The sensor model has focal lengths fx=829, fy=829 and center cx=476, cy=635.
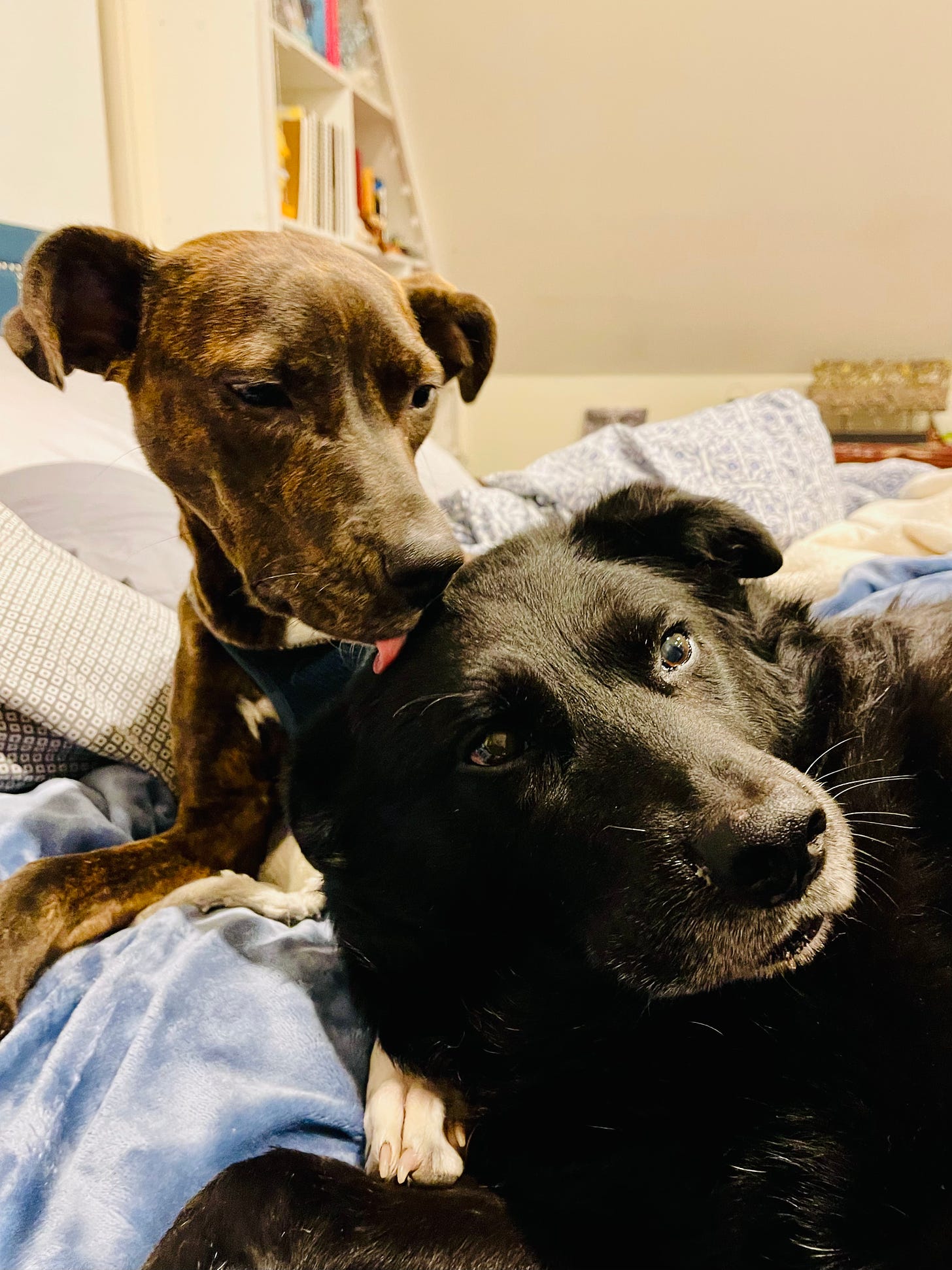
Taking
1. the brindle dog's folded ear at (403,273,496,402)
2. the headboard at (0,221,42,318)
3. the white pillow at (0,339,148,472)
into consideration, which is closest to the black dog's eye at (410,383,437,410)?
the brindle dog's folded ear at (403,273,496,402)

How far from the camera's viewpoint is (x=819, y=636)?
0.95m

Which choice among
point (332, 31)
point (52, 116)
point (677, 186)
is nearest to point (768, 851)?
point (52, 116)

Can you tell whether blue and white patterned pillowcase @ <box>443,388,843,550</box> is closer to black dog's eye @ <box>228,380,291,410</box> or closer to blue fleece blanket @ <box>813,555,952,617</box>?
blue fleece blanket @ <box>813,555,952,617</box>

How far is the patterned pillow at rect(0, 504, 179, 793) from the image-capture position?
4.13 feet

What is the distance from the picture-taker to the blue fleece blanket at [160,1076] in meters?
0.67

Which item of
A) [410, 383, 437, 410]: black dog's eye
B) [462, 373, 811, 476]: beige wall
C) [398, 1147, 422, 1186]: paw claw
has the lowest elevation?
[462, 373, 811, 476]: beige wall

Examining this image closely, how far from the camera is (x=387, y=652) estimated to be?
923mm

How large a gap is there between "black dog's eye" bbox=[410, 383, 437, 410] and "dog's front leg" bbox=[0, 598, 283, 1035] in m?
0.48

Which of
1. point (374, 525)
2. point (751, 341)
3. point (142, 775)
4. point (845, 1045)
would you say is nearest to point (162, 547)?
point (142, 775)

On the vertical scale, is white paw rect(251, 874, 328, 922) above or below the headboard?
below

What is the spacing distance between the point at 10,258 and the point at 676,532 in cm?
185

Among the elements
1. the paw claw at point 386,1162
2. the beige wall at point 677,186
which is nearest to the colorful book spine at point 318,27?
the beige wall at point 677,186

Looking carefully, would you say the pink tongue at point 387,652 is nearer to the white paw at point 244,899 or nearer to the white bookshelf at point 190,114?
the white paw at point 244,899

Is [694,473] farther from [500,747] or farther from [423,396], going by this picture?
[500,747]
